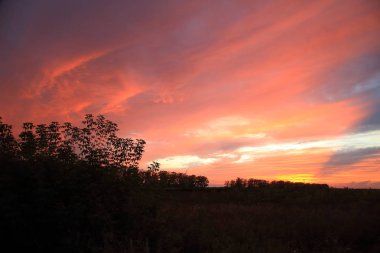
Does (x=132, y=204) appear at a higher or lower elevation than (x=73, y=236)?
higher

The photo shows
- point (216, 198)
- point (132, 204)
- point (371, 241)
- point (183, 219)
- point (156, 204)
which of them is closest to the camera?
point (132, 204)

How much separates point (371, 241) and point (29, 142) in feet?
43.3

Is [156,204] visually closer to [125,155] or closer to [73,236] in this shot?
[125,155]

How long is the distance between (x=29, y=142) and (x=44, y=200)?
2125 millimetres

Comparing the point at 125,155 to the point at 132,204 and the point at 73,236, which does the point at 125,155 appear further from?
the point at 73,236

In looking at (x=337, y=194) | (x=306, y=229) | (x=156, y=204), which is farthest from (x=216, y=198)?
(x=156, y=204)

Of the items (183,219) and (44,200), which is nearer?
(44,200)

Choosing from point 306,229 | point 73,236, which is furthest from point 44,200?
point 306,229

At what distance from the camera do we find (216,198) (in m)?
43.7

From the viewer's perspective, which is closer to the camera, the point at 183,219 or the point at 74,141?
the point at 74,141

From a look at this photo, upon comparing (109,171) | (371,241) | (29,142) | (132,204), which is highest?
(29,142)

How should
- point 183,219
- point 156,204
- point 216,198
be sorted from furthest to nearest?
point 216,198
point 183,219
point 156,204

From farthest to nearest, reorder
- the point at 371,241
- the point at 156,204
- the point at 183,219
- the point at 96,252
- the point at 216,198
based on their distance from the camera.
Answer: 1. the point at 216,198
2. the point at 183,219
3. the point at 371,241
4. the point at 156,204
5. the point at 96,252

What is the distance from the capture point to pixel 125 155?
11.0 metres
